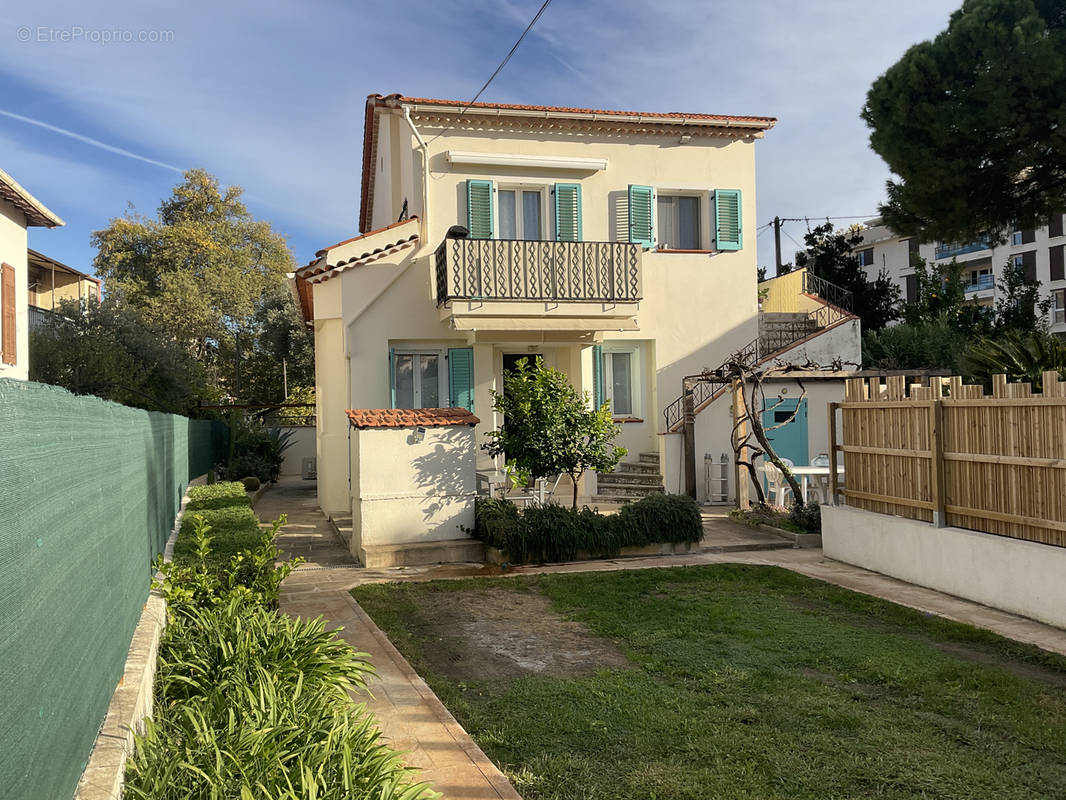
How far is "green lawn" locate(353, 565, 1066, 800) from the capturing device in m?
4.25

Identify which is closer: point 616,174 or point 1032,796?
point 1032,796

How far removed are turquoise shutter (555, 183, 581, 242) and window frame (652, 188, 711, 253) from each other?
179 cm

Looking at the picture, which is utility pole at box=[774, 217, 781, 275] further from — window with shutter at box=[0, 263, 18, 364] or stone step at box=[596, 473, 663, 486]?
window with shutter at box=[0, 263, 18, 364]

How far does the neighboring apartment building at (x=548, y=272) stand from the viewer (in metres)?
15.9

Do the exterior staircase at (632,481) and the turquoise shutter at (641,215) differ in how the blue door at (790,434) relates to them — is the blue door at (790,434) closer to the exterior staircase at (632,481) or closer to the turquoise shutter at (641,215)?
the exterior staircase at (632,481)

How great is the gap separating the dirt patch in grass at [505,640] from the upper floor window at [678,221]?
11.2 meters

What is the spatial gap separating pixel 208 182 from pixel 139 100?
26.3 metres

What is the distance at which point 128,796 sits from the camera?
323cm

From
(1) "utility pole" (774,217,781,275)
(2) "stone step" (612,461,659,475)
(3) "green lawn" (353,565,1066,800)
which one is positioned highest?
(1) "utility pole" (774,217,781,275)

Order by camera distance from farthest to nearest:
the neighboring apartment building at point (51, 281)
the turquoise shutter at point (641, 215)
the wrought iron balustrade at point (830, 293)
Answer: the wrought iron balustrade at point (830, 293), the neighboring apartment building at point (51, 281), the turquoise shutter at point (641, 215)

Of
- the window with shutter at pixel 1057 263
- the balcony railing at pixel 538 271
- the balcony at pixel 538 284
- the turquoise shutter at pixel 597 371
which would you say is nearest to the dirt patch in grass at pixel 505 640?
the balcony at pixel 538 284

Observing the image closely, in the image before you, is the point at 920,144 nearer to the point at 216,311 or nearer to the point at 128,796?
the point at 128,796

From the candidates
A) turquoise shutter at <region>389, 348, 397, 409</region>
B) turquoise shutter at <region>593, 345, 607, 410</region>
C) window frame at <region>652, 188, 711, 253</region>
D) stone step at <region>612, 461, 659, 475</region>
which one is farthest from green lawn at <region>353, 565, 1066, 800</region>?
window frame at <region>652, 188, 711, 253</region>

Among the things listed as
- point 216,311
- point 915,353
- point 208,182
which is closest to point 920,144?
point 915,353
